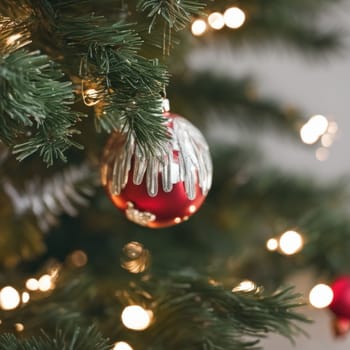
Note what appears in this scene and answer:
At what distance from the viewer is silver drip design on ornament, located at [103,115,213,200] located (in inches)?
17.3

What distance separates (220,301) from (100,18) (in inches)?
8.8

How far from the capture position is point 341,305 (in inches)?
26.0

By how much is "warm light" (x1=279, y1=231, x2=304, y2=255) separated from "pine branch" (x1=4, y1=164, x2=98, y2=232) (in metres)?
0.19

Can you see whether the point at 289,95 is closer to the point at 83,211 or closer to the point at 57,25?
the point at 83,211

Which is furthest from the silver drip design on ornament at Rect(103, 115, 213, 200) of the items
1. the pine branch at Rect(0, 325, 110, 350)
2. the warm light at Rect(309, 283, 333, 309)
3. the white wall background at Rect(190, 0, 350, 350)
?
the white wall background at Rect(190, 0, 350, 350)

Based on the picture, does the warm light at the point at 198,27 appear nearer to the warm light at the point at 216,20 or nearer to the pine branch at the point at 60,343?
the warm light at the point at 216,20

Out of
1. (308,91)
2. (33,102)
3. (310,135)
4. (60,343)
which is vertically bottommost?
(60,343)

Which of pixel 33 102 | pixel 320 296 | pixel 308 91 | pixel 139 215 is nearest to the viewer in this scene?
pixel 33 102

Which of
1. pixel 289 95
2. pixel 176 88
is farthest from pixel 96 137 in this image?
pixel 289 95

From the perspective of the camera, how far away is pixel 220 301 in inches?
19.3

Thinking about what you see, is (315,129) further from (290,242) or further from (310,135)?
(290,242)

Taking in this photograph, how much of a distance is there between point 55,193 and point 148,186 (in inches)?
8.6

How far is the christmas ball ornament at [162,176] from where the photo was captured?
17.4 inches

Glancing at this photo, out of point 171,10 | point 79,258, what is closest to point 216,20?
point 171,10
